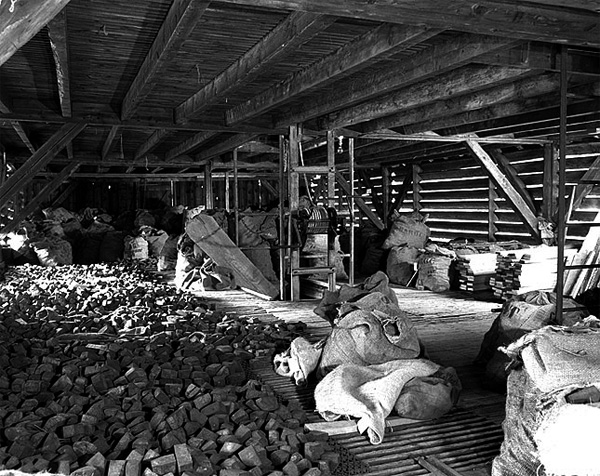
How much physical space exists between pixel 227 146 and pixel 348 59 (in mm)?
5506

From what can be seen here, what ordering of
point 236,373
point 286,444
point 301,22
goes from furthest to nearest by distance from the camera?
point 236,373
point 301,22
point 286,444

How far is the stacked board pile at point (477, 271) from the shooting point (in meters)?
8.00

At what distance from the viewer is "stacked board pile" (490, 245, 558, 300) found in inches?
289

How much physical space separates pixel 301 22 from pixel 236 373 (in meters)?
2.43

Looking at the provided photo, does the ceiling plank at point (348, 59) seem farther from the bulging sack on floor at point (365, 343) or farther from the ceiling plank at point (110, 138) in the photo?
the ceiling plank at point (110, 138)

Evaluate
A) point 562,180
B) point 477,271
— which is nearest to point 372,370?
point 562,180

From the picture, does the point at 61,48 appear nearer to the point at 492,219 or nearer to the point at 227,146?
the point at 227,146

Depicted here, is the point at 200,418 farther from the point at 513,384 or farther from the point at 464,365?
the point at 464,365

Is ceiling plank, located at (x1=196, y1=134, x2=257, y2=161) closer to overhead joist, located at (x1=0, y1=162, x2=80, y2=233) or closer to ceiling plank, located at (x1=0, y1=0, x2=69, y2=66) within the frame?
overhead joist, located at (x1=0, y1=162, x2=80, y2=233)

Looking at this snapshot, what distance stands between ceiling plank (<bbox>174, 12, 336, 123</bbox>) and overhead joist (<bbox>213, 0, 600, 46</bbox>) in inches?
18.9

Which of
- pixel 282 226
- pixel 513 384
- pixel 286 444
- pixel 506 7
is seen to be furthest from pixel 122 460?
pixel 282 226

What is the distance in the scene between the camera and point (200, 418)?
3.28m

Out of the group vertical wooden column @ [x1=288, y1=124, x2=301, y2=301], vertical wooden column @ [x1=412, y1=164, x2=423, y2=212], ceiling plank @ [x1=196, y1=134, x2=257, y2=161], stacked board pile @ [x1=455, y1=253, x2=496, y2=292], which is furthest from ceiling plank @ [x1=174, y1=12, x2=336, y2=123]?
vertical wooden column @ [x1=412, y1=164, x2=423, y2=212]

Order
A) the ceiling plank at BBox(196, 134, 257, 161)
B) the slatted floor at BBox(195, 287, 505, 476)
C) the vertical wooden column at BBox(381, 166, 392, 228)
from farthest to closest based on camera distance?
the vertical wooden column at BBox(381, 166, 392, 228)
the ceiling plank at BBox(196, 134, 257, 161)
the slatted floor at BBox(195, 287, 505, 476)
